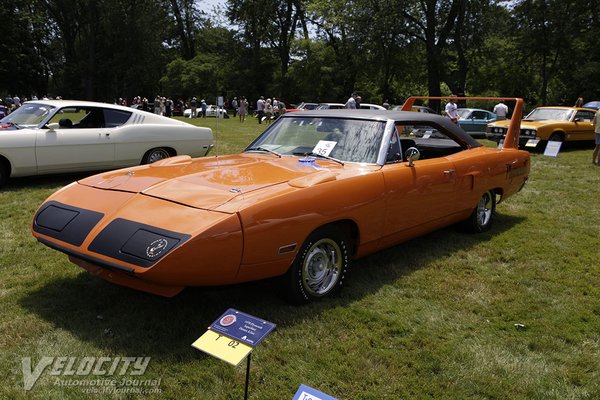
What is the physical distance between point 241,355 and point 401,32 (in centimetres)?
2939

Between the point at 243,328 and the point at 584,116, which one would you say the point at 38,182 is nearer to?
the point at 243,328

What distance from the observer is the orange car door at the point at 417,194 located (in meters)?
4.13

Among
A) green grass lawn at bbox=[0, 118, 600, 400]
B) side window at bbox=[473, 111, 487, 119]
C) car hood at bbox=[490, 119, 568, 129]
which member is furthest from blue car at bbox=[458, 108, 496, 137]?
green grass lawn at bbox=[0, 118, 600, 400]

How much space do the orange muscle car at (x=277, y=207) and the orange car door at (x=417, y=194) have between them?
1cm

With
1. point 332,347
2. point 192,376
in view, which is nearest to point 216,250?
point 192,376

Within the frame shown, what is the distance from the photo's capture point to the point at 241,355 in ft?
7.09

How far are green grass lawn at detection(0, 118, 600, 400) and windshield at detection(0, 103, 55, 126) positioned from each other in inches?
133

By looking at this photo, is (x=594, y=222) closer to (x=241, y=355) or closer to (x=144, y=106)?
(x=241, y=355)

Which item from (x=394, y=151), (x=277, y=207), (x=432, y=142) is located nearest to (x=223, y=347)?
(x=277, y=207)

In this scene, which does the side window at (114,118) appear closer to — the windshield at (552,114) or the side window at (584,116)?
the windshield at (552,114)

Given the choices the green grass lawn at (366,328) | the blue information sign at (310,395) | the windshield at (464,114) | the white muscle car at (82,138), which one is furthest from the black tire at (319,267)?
the windshield at (464,114)

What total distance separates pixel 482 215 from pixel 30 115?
702cm

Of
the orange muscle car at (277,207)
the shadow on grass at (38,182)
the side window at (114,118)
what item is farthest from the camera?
the side window at (114,118)

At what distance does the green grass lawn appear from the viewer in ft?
9.05
